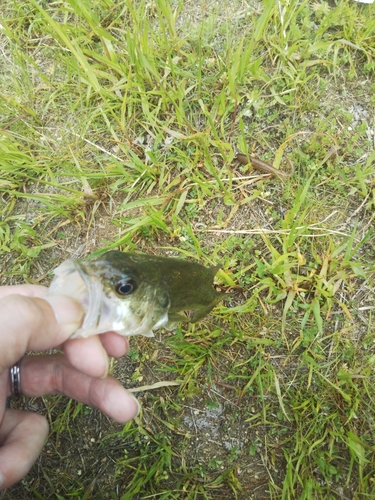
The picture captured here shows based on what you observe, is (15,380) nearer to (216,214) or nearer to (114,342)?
(114,342)

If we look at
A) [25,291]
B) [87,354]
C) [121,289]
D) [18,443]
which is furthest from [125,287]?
[18,443]

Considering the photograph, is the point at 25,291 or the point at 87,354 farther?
the point at 25,291

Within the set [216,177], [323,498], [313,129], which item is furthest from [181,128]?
[323,498]

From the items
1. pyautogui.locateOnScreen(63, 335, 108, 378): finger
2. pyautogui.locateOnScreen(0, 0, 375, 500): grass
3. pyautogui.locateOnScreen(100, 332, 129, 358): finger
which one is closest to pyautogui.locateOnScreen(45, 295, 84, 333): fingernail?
pyautogui.locateOnScreen(63, 335, 108, 378): finger

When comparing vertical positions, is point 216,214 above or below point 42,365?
above

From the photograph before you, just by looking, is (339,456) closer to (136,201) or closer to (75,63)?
(136,201)

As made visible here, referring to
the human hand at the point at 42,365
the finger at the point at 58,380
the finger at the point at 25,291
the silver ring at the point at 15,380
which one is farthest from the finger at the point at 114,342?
the silver ring at the point at 15,380

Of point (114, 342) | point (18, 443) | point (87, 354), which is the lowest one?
point (18, 443)

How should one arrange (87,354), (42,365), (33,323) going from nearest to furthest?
1. (33,323)
2. (87,354)
3. (42,365)

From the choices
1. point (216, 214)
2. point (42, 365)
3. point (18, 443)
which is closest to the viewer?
point (18, 443)
